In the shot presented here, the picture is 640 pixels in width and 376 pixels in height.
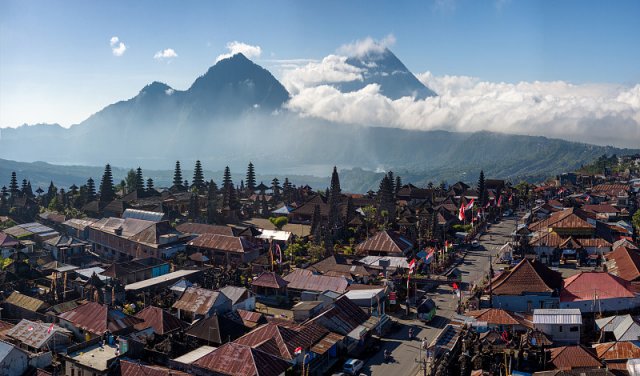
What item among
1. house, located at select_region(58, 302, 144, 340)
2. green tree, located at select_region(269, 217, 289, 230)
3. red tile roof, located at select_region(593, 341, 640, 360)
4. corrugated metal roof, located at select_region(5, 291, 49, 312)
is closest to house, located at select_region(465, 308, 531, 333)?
red tile roof, located at select_region(593, 341, 640, 360)

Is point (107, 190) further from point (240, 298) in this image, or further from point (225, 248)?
point (240, 298)

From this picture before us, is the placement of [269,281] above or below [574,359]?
below

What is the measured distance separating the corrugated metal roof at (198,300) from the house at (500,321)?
19183mm

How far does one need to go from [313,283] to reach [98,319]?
17799mm

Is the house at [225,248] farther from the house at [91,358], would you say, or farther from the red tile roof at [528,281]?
the red tile roof at [528,281]

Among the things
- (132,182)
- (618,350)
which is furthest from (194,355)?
(132,182)

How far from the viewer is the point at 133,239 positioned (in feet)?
208

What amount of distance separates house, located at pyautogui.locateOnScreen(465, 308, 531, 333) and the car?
935 cm

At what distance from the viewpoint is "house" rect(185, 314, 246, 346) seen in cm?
3578

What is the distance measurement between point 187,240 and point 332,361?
34432 millimetres

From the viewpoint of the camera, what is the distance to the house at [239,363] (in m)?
29.7

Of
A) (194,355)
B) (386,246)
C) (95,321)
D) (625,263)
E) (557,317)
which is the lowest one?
(194,355)

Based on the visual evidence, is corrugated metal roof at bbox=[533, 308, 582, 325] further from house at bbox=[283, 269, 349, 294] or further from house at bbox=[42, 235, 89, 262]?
house at bbox=[42, 235, 89, 262]

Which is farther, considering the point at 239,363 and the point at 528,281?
the point at 528,281
